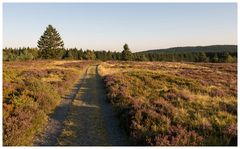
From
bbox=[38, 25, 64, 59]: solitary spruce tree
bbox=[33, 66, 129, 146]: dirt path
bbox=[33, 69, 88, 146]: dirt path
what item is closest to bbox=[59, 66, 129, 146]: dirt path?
bbox=[33, 66, 129, 146]: dirt path

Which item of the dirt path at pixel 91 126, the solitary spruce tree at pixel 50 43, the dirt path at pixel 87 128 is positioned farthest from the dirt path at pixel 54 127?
the solitary spruce tree at pixel 50 43

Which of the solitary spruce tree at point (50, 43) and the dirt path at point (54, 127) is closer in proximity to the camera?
the dirt path at point (54, 127)

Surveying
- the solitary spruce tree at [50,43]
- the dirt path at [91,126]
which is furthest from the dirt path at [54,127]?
the solitary spruce tree at [50,43]

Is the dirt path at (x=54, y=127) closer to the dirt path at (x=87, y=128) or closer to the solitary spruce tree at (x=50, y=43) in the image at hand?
the dirt path at (x=87, y=128)

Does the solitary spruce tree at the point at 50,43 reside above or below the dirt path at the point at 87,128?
above

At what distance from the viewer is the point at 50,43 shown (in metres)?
81.6

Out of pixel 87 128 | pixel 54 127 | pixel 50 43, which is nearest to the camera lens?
pixel 87 128

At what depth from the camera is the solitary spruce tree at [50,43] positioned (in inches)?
3194

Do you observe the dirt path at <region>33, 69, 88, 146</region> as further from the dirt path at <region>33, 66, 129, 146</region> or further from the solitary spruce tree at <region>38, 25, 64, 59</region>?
the solitary spruce tree at <region>38, 25, 64, 59</region>

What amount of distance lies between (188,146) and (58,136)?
4678mm

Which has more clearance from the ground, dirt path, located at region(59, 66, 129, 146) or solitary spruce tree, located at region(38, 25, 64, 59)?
solitary spruce tree, located at region(38, 25, 64, 59)

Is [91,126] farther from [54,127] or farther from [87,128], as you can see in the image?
[54,127]

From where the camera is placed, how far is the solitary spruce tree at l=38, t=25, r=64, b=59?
8112cm

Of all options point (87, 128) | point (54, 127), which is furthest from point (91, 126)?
point (54, 127)
